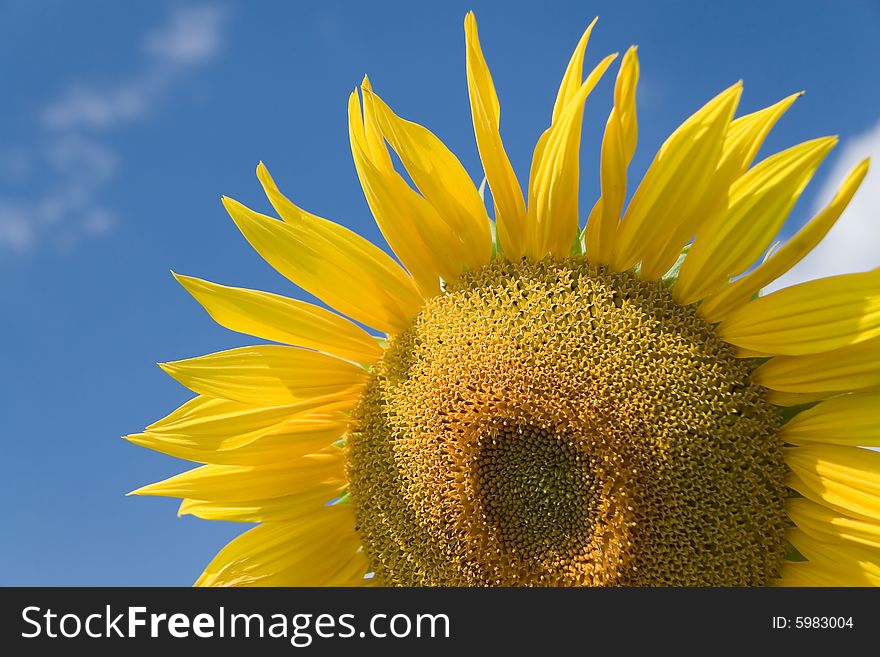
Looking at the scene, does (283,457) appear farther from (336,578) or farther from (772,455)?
(772,455)

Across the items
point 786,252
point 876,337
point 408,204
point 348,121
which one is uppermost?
point 348,121

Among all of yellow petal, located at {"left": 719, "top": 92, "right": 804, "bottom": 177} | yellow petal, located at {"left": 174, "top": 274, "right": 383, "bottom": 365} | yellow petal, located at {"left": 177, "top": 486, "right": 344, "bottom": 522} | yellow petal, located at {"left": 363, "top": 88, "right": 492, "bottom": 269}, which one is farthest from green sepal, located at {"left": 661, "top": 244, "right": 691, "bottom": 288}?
yellow petal, located at {"left": 177, "top": 486, "right": 344, "bottom": 522}

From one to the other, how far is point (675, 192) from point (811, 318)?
0.63m

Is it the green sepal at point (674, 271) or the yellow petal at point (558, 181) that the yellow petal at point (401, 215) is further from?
the green sepal at point (674, 271)

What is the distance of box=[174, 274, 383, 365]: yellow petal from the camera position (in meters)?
3.67

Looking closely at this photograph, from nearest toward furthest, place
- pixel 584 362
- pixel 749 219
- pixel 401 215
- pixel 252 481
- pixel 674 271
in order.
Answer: pixel 749 219 → pixel 584 362 → pixel 674 271 → pixel 401 215 → pixel 252 481

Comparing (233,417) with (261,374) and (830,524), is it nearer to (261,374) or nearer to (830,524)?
(261,374)

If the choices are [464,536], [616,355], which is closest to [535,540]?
[464,536]

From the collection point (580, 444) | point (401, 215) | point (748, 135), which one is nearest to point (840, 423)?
point (580, 444)

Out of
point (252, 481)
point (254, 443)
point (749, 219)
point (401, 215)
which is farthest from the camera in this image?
point (252, 481)

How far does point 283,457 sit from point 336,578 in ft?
2.00

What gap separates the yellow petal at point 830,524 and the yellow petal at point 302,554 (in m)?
1.78

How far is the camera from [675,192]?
306 centimetres

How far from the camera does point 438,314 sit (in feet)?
11.4
